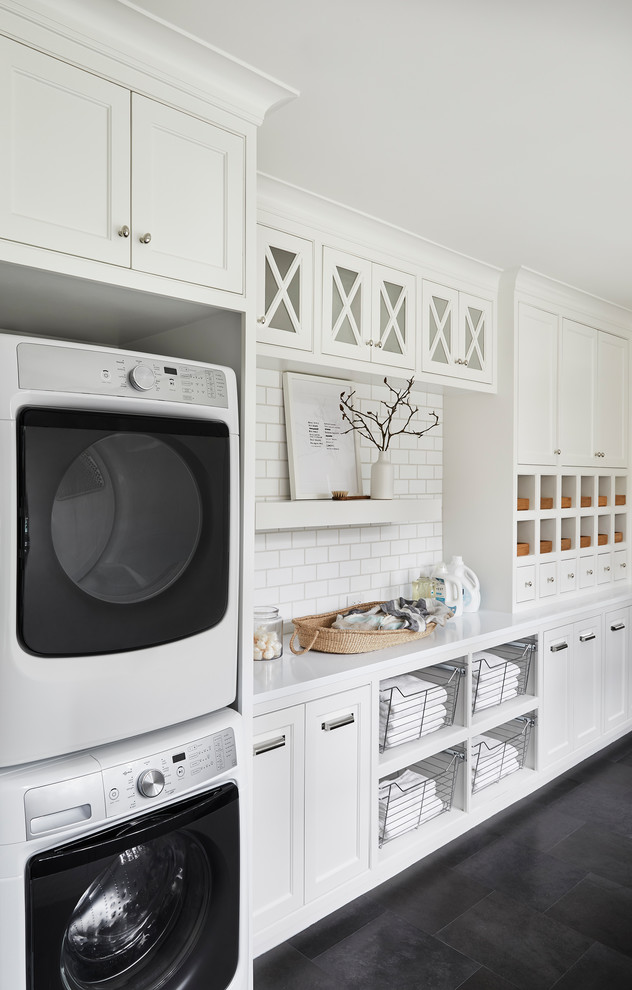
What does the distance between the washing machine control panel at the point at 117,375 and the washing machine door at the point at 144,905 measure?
964 millimetres

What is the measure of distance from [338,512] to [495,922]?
61.3 inches

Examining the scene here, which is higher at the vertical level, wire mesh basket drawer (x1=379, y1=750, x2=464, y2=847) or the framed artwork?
the framed artwork

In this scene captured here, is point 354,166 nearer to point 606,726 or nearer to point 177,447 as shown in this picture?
point 177,447

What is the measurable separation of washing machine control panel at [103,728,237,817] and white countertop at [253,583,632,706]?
1.28 feet

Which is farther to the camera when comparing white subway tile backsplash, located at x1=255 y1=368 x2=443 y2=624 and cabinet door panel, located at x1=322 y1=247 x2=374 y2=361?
white subway tile backsplash, located at x1=255 y1=368 x2=443 y2=624

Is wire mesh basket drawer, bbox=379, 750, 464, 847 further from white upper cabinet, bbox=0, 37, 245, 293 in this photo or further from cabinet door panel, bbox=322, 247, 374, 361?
white upper cabinet, bbox=0, 37, 245, 293

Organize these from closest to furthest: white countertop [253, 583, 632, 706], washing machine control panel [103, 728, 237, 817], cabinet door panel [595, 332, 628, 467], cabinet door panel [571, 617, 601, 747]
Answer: washing machine control panel [103, 728, 237, 817], white countertop [253, 583, 632, 706], cabinet door panel [571, 617, 601, 747], cabinet door panel [595, 332, 628, 467]

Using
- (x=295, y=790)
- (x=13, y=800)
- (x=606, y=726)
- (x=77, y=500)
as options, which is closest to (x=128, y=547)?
(x=77, y=500)

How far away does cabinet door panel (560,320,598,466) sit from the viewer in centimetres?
375

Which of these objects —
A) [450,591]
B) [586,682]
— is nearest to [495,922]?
[450,591]

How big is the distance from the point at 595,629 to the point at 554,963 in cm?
190

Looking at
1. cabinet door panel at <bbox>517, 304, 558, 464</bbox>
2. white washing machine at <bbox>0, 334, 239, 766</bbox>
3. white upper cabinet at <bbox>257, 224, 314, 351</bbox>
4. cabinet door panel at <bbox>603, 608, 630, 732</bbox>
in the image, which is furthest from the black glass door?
cabinet door panel at <bbox>603, 608, 630, 732</bbox>

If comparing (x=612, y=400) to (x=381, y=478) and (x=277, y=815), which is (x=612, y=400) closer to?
(x=381, y=478)

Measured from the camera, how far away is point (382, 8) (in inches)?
61.1
